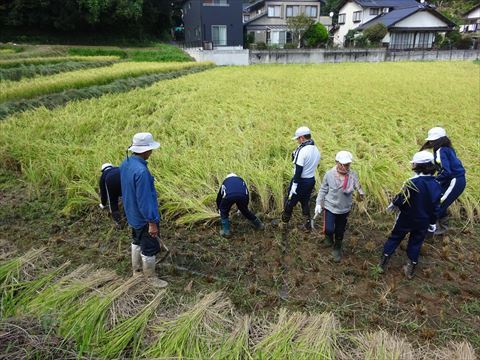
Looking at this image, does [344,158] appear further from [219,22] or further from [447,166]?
[219,22]

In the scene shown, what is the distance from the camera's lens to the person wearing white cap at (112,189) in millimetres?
3593

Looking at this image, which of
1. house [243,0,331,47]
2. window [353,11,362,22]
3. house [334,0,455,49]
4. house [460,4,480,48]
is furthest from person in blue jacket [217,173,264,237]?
house [460,4,480,48]

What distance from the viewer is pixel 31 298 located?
2.60 m

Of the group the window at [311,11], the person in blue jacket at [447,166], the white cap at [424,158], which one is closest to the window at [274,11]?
the window at [311,11]

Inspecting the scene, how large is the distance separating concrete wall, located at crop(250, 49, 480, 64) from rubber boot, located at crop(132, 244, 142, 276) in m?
25.1

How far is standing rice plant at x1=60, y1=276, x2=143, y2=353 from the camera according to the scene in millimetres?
2193

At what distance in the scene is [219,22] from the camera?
27.7 m

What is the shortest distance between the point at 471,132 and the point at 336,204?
493 centimetres

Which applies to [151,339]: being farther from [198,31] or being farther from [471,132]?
[198,31]

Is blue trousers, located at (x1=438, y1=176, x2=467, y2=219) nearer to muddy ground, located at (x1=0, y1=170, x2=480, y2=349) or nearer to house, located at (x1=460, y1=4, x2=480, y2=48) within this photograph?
muddy ground, located at (x1=0, y1=170, x2=480, y2=349)

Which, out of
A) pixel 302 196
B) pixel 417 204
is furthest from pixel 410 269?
pixel 302 196

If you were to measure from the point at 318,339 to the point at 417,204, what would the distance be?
4.78 feet

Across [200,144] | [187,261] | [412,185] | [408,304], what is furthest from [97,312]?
[200,144]

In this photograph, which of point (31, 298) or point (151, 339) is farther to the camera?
point (31, 298)
